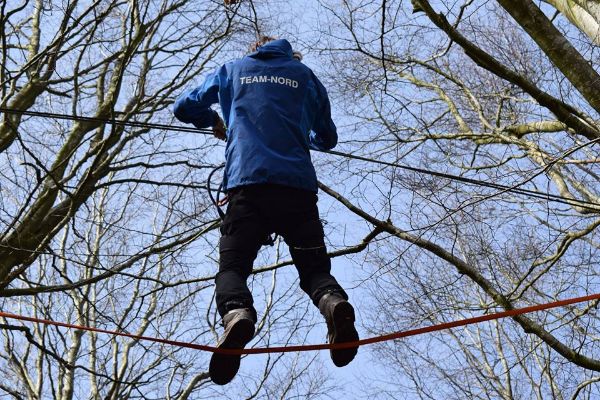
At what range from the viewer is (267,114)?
11.4 ft

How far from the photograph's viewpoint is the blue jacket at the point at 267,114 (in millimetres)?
3352

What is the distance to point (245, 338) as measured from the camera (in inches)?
122

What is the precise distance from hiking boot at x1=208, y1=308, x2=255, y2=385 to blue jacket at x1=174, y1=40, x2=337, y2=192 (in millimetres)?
567

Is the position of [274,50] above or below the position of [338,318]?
above

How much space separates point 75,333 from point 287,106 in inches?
252

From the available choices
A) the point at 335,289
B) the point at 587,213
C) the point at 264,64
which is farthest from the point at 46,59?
the point at 587,213

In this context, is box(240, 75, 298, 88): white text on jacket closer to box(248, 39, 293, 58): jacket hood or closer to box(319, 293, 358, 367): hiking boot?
box(248, 39, 293, 58): jacket hood

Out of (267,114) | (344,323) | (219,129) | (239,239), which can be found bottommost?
(344,323)

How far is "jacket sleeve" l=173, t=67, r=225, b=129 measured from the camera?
371 cm

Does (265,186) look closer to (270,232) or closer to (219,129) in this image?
(270,232)

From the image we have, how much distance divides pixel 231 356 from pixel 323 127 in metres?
1.25

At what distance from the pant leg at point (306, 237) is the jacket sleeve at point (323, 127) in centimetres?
47

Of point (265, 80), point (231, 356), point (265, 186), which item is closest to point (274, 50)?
point (265, 80)

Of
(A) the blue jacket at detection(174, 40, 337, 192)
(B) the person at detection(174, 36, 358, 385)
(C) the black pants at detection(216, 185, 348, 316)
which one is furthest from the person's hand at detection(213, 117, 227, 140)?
(C) the black pants at detection(216, 185, 348, 316)
